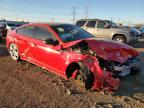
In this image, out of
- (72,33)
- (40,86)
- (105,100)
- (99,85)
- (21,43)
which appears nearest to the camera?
(105,100)

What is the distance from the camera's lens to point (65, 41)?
754 cm

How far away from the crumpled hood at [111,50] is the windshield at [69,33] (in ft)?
2.41

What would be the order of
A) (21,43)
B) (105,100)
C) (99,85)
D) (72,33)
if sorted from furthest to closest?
(21,43), (72,33), (99,85), (105,100)

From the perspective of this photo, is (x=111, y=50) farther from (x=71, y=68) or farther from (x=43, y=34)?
(x=43, y=34)

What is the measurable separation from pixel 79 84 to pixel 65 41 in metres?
1.26

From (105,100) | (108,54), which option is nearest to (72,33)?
(108,54)

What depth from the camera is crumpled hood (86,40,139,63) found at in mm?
6484

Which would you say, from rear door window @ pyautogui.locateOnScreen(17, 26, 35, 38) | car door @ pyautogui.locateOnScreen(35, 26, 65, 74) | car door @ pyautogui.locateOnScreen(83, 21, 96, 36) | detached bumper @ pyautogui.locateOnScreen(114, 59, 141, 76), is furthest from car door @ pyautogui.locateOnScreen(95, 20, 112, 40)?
detached bumper @ pyautogui.locateOnScreen(114, 59, 141, 76)

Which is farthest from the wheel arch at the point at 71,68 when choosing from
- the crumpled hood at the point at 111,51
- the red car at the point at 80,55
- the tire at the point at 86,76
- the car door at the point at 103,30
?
the car door at the point at 103,30

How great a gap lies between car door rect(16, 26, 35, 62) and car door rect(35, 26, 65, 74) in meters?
0.28

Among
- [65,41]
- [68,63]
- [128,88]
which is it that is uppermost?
[65,41]

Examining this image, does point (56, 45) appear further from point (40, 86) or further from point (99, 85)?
point (99, 85)

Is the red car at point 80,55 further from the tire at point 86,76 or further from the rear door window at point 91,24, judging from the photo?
the rear door window at point 91,24

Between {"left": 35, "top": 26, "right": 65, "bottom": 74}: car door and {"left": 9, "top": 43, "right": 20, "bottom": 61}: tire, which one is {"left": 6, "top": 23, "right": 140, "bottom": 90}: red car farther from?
{"left": 9, "top": 43, "right": 20, "bottom": 61}: tire
